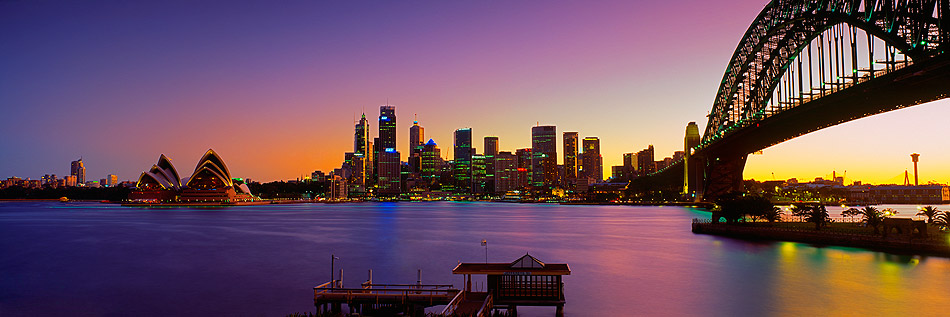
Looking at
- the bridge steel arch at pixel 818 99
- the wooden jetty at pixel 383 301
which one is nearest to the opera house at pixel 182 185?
the bridge steel arch at pixel 818 99

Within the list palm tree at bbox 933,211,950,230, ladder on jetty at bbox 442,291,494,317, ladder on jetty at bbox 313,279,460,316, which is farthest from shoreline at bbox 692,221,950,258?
ladder on jetty at bbox 313,279,460,316

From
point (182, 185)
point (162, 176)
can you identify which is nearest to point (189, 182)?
point (162, 176)

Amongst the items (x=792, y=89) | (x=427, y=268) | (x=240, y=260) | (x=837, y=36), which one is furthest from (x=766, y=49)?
(x=240, y=260)

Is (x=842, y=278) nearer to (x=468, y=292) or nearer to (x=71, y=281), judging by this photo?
(x=468, y=292)

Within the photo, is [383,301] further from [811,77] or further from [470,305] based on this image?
[811,77]

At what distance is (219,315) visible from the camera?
2552 cm

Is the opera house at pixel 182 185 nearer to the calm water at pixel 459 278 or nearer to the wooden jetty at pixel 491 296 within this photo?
the calm water at pixel 459 278

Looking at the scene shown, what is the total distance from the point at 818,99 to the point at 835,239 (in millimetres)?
10315

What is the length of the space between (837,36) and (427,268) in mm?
35464

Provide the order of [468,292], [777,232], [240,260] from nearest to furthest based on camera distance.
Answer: [468,292] → [240,260] → [777,232]

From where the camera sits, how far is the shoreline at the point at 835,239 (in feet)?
126

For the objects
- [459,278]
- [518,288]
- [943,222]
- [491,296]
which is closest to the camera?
[491,296]

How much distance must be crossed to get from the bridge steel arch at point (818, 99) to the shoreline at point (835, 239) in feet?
29.0

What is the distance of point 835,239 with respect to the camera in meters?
45.7
